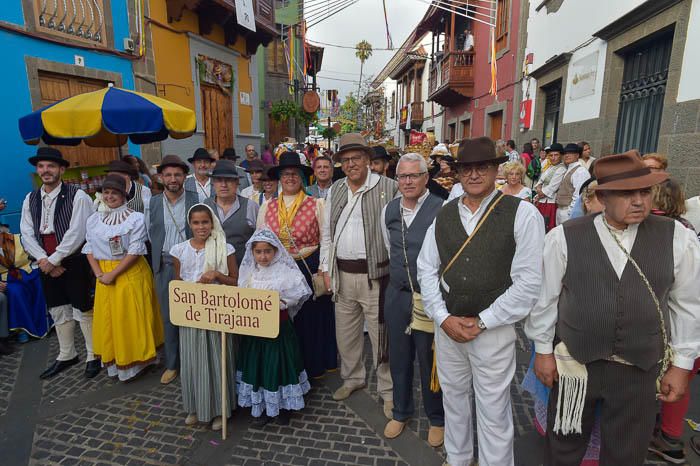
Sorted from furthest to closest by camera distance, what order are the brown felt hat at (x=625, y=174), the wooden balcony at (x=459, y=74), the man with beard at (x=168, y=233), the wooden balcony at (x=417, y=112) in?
the wooden balcony at (x=417, y=112)
the wooden balcony at (x=459, y=74)
the man with beard at (x=168, y=233)
the brown felt hat at (x=625, y=174)

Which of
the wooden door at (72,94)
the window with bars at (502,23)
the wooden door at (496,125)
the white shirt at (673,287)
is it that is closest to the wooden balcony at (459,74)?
the wooden door at (496,125)

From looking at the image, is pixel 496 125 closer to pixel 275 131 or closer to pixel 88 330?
pixel 275 131

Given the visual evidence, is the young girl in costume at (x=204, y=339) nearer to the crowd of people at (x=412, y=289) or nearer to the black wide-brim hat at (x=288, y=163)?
the crowd of people at (x=412, y=289)

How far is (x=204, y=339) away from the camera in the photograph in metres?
3.08

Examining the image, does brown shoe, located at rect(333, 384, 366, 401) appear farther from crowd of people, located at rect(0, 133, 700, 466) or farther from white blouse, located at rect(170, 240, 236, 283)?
white blouse, located at rect(170, 240, 236, 283)

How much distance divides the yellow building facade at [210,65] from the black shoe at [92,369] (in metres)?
6.03

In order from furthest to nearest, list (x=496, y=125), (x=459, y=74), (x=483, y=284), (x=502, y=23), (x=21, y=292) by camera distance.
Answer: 1. (x=459, y=74)
2. (x=496, y=125)
3. (x=502, y=23)
4. (x=21, y=292)
5. (x=483, y=284)

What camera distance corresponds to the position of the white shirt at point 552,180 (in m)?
6.57

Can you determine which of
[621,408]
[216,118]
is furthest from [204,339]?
[216,118]

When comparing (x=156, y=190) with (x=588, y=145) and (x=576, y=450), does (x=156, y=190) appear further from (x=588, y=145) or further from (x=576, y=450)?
(x=588, y=145)

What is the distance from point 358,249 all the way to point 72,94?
6717 mm

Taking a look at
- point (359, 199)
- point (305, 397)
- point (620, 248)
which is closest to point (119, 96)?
point (359, 199)

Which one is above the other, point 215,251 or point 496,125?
point 496,125

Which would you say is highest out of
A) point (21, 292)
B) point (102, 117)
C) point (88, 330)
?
point (102, 117)
